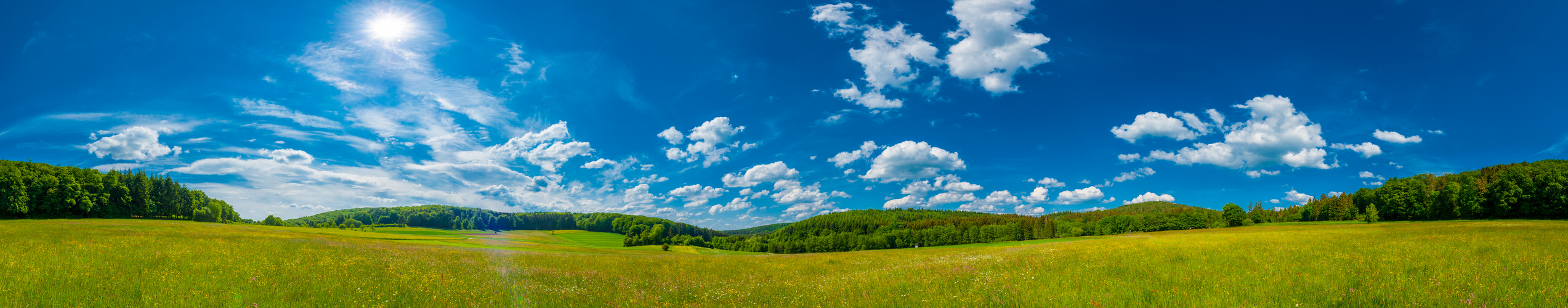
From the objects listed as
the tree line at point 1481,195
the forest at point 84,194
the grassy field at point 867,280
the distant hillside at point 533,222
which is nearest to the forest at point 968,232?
the distant hillside at point 533,222

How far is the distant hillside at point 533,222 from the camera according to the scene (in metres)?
89.9

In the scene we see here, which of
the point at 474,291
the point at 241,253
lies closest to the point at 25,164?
the point at 241,253

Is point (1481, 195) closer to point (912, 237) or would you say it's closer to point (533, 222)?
point (912, 237)

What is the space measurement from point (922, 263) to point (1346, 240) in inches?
604

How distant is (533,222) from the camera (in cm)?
11831

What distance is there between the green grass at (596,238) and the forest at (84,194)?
57384mm

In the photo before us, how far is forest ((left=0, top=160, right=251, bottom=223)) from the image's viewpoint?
59.2 meters

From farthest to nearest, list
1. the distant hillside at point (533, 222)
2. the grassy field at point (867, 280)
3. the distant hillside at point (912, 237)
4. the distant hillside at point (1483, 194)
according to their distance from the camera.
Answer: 1. the distant hillside at point (912, 237)
2. the distant hillside at point (533, 222)
3. the distant hillside at point (1483, 194)
4. the grassy field at point (867, 280)

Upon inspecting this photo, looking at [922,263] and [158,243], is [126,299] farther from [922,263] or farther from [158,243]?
[922,263]

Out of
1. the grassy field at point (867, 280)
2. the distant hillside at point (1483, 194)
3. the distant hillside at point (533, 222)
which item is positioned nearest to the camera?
the grassy field at point (867, 280)

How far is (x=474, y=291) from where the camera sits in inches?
Answer: 392

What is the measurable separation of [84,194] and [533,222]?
62404 mm

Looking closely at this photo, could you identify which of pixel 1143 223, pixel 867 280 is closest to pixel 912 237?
pixel 1143 223

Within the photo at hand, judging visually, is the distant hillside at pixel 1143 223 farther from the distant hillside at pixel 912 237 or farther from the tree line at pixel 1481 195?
the tree line at pixel 1481 195
